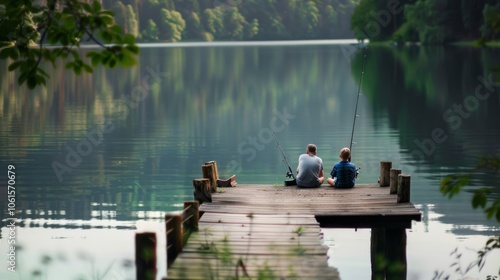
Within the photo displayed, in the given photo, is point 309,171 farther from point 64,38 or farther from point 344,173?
point 64,38

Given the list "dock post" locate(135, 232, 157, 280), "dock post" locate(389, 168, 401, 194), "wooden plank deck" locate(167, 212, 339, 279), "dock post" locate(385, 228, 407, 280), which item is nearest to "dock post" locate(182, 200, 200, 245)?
"wooden plank deck" locate(167, 212, 339, 279)

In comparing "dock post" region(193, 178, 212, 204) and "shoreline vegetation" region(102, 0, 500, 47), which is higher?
"shoreline vegetation" region(102, 0, 500, 47)

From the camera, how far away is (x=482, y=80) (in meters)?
50.2

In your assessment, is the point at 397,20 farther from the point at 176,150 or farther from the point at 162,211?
the point at 162,211

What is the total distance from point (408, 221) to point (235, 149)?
51.1 ft

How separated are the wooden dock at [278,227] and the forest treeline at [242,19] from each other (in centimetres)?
15189

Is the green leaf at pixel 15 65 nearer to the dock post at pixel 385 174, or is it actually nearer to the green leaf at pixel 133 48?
the green leaf at pixel 133 48

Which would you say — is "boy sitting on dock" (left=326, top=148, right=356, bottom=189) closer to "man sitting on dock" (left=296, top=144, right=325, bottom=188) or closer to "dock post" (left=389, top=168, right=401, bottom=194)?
"man sitting on dock" (left=296, top=144, right=325, bottom=188)

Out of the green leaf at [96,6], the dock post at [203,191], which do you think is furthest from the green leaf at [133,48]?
the dock post at [203,191]

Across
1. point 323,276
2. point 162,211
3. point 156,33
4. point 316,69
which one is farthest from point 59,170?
point 156,33

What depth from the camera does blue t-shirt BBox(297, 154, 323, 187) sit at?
14695 mm

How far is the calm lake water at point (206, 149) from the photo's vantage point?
45.9 feet

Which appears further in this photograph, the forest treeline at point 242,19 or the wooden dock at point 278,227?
the forest treeline at point 242,19

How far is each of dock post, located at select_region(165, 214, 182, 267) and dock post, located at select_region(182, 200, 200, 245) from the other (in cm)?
96
